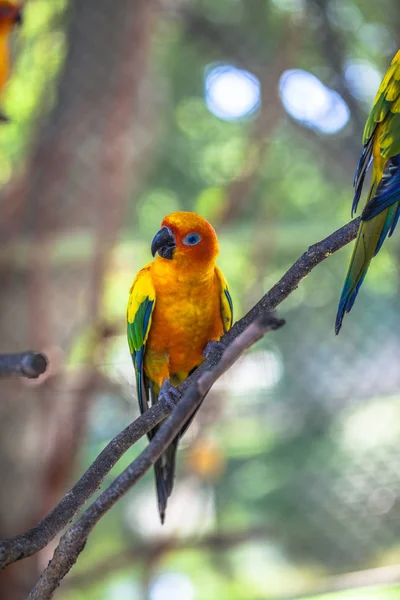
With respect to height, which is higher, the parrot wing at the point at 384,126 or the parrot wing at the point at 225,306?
the parrot wing at the point at 384,126

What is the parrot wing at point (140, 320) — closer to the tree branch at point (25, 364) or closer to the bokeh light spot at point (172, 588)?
the tree branch at point (25, 364)

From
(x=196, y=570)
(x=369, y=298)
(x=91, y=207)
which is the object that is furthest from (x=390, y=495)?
(x=91, y=207)

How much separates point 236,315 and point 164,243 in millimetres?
1062

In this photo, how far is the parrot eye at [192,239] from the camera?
2.78 ft

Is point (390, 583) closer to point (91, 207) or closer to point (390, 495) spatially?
point (390, 495)

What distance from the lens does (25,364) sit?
621mm

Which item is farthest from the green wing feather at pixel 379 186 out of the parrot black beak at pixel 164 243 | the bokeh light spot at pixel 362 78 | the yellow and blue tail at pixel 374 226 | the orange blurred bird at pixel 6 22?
the orange blurred bird at pixel 6 22

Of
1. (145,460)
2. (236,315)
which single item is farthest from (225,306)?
(236,315)

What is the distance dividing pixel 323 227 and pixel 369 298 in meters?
0.37

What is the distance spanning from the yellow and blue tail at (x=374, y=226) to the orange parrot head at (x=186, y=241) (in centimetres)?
24

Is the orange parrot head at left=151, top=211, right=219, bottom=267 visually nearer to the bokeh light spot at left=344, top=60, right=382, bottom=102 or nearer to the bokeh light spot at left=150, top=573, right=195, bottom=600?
the bokeh light spot at left=344, top=60, right=382, bottom=102

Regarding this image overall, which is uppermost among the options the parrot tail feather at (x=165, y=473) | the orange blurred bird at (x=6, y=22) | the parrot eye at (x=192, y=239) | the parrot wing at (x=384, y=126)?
the orange blurred bird at (x=6, y=22)

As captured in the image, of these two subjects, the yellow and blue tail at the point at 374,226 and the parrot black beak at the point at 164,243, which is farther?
the parrot black beak at the point at 164,243

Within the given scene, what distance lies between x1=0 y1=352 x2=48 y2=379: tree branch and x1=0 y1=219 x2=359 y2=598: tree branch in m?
0.12
